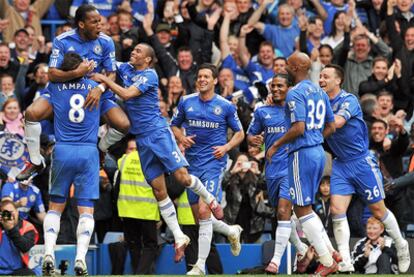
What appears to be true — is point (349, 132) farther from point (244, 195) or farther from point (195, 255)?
point (244, 195)

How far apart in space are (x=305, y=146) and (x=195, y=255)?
4.15m

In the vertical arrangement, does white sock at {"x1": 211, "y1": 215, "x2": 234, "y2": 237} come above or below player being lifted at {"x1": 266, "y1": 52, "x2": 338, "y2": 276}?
below

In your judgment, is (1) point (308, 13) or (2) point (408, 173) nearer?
(2) point (408, 173)

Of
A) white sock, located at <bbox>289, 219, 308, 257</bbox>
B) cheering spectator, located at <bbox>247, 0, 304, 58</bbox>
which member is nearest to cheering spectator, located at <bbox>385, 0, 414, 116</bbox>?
cheering spectator, located at <bbox>247, 0, 304, 58</bbox>

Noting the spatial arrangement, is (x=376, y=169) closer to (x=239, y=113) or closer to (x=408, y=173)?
(x=408, y=173)

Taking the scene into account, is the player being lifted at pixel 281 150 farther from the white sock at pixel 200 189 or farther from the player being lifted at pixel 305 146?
the player being lifted at pixel 305 146

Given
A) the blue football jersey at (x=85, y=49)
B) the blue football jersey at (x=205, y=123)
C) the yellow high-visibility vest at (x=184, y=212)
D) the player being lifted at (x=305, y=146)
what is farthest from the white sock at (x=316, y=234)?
the yellow high-visibility vest at (x=184, y=212)

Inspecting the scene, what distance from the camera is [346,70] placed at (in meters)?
22.6

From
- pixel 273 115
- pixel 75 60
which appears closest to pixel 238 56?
pixel 273 115

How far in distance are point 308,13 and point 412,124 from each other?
17.1 ft

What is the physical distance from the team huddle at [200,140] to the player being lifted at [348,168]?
0.01 meters

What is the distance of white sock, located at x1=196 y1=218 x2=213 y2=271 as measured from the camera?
16.7 metres

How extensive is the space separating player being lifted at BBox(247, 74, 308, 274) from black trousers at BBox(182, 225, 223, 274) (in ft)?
4.49

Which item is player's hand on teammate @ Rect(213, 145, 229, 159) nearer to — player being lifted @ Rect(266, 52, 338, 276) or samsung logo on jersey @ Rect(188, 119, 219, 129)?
samsung logo on jersey @ Rect(188, 119, 219, 129)
